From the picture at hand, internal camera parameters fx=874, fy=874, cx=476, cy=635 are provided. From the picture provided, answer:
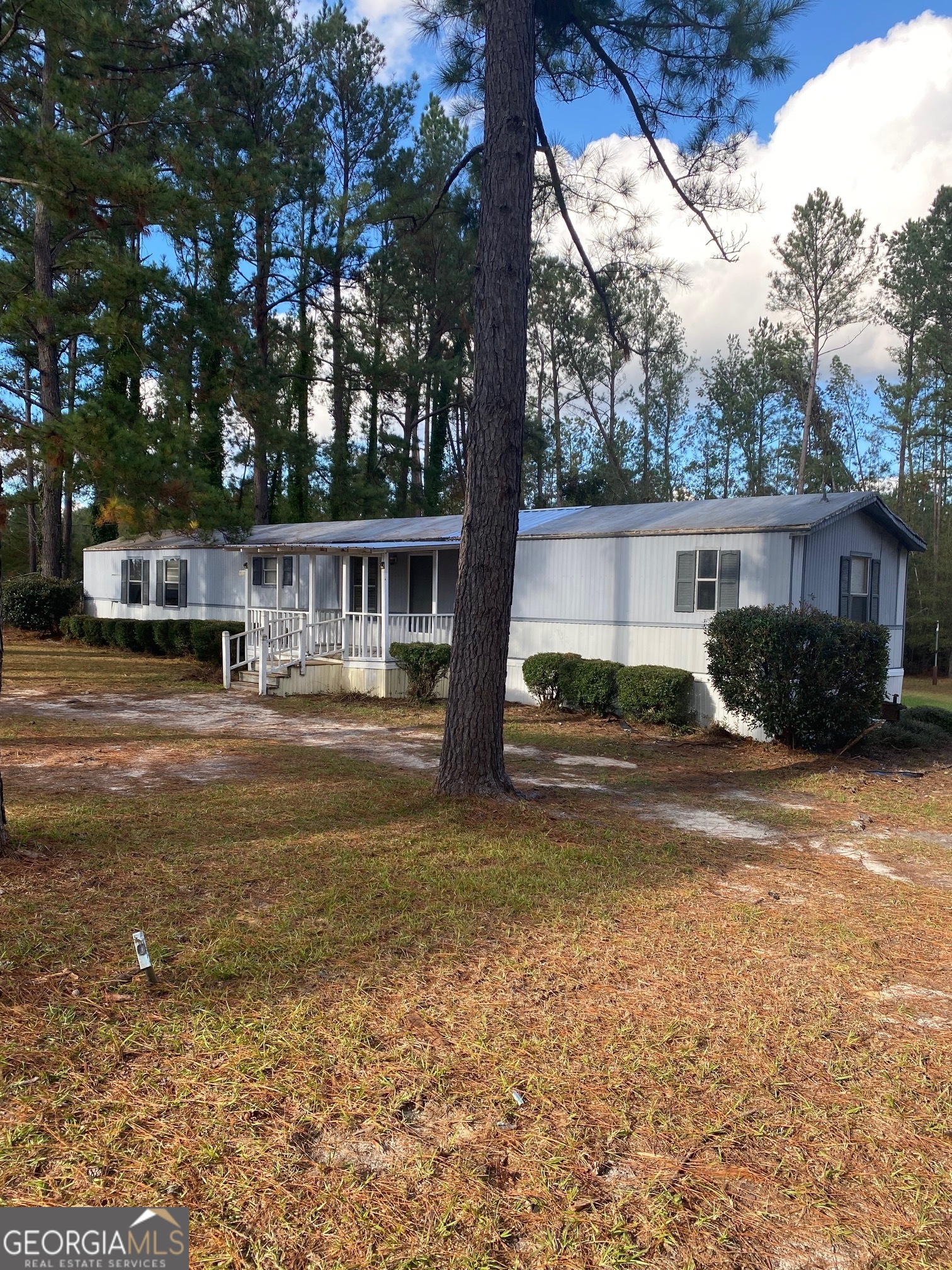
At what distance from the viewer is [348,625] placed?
1648 centimetres

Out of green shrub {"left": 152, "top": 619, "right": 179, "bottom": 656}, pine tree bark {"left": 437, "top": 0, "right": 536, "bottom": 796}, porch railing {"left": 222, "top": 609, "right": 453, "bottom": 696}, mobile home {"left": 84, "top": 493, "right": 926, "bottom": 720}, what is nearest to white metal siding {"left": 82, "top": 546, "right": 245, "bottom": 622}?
mobile home {"left": 84, "top": 493, "right": 926, "bottom": 720}

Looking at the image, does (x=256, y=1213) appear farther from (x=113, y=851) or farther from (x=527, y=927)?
(x=113, y=851)

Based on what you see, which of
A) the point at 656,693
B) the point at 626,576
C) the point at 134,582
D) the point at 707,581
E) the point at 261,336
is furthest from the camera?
the point at 261,336

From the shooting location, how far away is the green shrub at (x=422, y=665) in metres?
15.2

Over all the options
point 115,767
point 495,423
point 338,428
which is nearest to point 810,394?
point 338,428

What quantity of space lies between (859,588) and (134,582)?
1893 centimetres

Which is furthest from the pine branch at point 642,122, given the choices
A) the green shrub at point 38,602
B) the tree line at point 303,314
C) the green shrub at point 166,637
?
the green shrub at point 38,602

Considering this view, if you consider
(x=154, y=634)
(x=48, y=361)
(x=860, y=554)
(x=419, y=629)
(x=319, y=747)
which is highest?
(x=48, y=361)

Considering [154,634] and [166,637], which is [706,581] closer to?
[166,637]

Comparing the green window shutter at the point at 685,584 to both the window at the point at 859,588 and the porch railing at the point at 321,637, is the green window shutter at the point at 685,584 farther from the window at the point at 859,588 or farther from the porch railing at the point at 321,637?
the porch railing at the point at 321,637

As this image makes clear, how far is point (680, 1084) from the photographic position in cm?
319

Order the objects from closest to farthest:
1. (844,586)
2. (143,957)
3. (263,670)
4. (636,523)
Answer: (143,957) → (844,586) → (636,523) → (263,670)

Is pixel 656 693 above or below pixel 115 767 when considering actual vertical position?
above

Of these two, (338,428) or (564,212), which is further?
(338,428)
